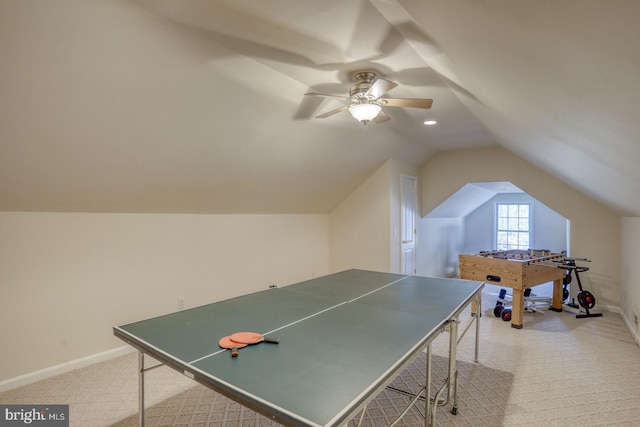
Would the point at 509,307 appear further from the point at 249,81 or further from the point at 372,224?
the point at 249,81

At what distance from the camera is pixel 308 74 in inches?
107

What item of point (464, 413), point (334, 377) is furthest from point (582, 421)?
point (334, 377)

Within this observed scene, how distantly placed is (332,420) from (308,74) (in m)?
2.45

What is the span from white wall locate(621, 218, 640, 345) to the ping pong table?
2.36 meters

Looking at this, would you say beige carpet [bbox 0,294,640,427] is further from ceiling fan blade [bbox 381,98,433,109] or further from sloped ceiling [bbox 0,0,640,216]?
ceiling fan blade [bbox 381,98,433,109]

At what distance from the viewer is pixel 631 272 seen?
3957mm

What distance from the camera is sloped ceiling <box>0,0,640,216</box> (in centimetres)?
131

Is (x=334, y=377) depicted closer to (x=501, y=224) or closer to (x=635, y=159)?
(x=635, y=159)

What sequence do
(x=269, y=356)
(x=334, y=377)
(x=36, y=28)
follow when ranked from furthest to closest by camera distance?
(x=36, y=28) → (x=269, y=356) → (x=334, y=377)

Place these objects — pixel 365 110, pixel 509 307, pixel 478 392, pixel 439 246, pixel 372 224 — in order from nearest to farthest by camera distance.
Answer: pixel 365 110 < pixel 478 392 < pixel 509 307 < pixel 372 224 < pixel 439 246

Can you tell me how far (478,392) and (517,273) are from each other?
1.92 m

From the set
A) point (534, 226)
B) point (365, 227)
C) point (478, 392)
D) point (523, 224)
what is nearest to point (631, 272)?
point (478, 392)

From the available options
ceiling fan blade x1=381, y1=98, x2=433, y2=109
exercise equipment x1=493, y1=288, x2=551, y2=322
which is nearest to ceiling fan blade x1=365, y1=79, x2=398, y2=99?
ceiling fan blade x1=381, y1=98, x2=433, y2=109

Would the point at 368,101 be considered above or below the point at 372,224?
above
